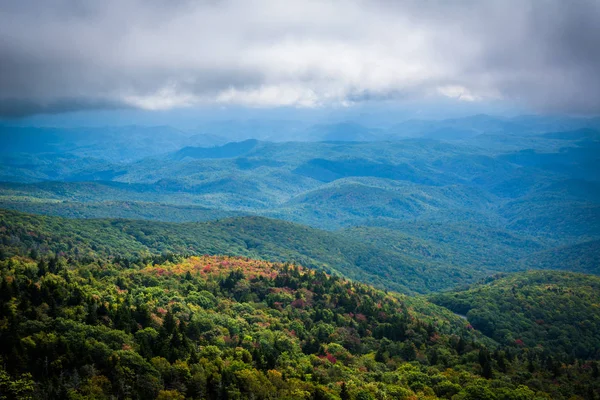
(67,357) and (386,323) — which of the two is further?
(386,323)

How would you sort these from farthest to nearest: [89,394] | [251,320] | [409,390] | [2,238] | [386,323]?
[2,238] < [386,323] < [251,320] < [409,390] < [89,394]

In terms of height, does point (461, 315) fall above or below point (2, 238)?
below

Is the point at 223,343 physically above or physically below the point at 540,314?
above

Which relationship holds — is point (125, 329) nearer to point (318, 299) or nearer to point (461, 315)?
point (318, 299)

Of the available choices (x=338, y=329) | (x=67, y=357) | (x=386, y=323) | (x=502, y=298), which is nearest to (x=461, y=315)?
(x=502, y=298)

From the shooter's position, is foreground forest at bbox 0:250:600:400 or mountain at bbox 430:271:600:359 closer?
foreground forest at bbox 0:250:600:400

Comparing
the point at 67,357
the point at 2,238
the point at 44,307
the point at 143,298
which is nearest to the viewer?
the point at 67,357

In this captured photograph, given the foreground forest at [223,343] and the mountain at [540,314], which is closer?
the foreground forest at [223,343]

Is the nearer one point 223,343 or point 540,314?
point 223,343

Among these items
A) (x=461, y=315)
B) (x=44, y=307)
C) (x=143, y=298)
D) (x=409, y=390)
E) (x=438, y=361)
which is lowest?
(x=461, y=315)

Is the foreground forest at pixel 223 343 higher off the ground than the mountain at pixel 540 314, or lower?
higher

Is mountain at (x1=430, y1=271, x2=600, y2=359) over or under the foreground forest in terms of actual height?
under
